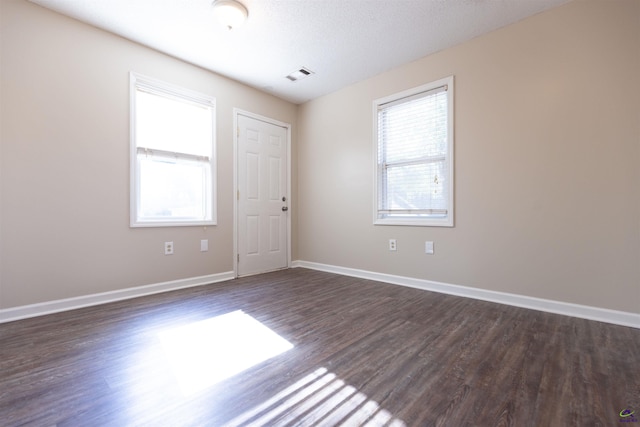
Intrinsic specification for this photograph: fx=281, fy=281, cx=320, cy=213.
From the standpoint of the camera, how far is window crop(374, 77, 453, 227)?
122 inches

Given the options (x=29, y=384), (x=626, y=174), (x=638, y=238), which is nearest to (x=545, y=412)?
(x=638, y=238)

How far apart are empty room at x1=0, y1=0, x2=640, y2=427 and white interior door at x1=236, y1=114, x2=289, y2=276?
0.06 metres

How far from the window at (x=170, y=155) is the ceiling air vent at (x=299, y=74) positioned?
3.48 feet

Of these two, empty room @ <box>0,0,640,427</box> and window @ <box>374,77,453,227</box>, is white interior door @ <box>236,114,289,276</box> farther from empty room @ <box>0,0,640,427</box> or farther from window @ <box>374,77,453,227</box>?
window @ <box>374,77,453,227</box>

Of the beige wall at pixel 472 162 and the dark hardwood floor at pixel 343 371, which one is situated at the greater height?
the beige wall at pixel 472 162

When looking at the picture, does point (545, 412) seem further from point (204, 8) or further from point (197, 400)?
point (204, 8)

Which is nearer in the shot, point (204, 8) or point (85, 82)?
point (204, 8)

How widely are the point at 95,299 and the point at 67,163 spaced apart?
128 cm

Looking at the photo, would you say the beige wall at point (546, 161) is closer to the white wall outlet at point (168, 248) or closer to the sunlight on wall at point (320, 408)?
the sunlight on wall at point (320, 408)

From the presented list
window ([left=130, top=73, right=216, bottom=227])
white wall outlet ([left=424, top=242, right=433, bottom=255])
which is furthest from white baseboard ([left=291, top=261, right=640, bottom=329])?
window ([left=130, top=73, right=216, bottom=227])

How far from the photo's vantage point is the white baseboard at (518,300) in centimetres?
218

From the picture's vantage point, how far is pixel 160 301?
2.77m

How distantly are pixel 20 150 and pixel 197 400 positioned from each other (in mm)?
2554

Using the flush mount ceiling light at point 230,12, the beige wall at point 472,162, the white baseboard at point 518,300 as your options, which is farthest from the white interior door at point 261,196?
the flush mount ceiling light at point 230,12
